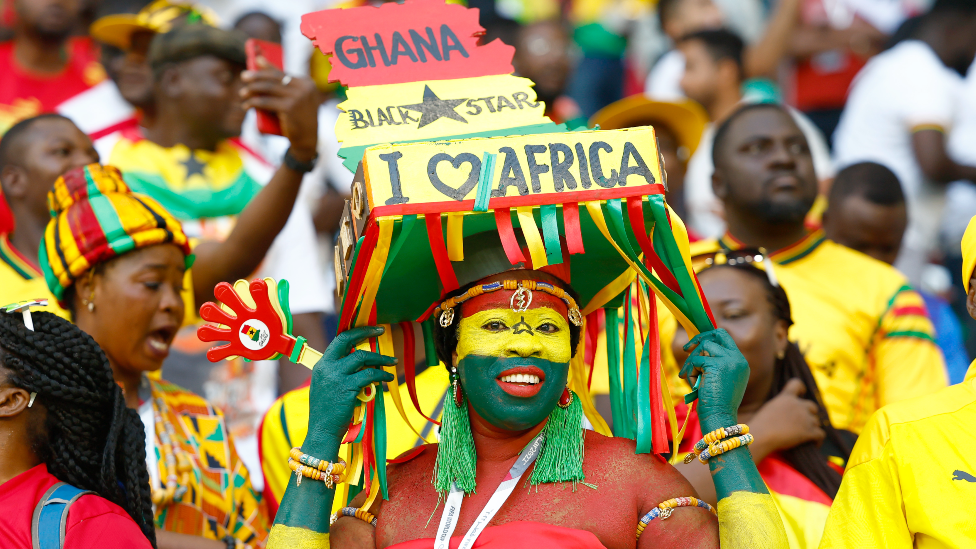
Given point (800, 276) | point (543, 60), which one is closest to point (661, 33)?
point (543, 60)

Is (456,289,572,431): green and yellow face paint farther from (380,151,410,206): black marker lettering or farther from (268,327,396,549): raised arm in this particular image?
(380,151,410,206): black marker lettering

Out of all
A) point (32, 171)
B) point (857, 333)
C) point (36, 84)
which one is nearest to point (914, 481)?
point (857, 333)

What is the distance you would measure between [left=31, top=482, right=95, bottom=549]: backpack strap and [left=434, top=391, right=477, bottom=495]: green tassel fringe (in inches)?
36.7

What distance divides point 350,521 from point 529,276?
0.79 m

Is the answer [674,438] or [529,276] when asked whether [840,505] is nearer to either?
[674,438]

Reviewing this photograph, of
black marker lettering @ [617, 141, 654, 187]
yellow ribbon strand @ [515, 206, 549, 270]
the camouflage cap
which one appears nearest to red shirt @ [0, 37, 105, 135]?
the camouflage cap

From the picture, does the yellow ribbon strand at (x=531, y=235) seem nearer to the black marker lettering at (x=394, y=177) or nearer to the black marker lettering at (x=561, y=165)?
the black marker lettering at (x=561, y=165)

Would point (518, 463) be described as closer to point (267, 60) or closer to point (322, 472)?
point (322, 472)

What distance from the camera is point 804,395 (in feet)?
13.9

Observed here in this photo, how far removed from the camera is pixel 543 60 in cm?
791

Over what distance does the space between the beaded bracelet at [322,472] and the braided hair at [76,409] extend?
60 cm

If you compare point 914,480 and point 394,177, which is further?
point 914,480

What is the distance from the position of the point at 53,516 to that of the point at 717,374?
1.71 m

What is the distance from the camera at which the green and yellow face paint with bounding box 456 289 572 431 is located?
299 centimetres
